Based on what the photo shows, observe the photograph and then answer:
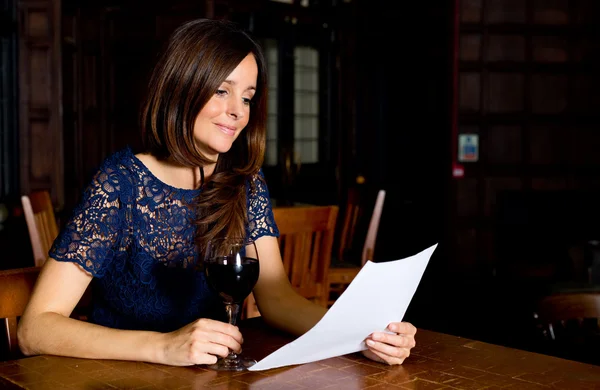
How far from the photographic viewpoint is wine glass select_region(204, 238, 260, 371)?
4.18ft

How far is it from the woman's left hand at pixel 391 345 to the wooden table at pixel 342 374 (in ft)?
0.05

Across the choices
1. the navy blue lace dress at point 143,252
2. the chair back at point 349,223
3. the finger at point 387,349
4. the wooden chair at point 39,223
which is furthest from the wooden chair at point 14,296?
the chair back at point 349,223

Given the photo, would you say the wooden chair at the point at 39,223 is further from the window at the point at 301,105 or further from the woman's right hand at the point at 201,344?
the window at the point at 301,105

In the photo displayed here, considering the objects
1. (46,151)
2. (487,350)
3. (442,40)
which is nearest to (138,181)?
(487,350)

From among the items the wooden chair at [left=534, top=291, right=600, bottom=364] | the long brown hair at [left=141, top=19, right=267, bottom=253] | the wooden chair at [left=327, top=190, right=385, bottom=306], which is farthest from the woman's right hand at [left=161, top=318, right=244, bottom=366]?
the wooden chair at [left=327, top=190, right=385, bottom=306]

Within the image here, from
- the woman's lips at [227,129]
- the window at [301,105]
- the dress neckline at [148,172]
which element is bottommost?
the dress neckline at [148,172]

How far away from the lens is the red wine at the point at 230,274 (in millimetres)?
1274

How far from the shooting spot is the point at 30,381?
1194 mm

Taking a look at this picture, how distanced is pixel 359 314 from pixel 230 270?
22cm

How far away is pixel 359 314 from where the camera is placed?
50.2 inches

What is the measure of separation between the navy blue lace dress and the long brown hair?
0.17 ft

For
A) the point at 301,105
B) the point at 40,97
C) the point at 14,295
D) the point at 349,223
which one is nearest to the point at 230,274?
the point at 14,295

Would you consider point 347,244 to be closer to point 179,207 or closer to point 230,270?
point 179,207

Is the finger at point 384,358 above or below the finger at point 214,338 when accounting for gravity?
below
